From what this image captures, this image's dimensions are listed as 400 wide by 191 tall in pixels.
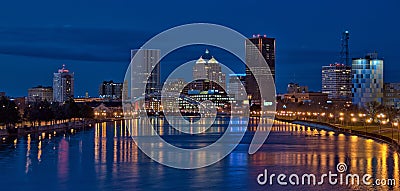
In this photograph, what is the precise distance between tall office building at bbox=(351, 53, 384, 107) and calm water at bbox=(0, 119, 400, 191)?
154ft

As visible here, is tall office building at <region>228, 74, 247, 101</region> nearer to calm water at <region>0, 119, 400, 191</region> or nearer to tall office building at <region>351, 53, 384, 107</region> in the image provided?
tall office building at <region>351, 53, 384, 107</region>

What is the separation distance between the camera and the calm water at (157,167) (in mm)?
17922

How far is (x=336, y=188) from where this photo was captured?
55.0ft

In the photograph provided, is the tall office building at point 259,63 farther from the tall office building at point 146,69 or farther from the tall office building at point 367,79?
the tall office building at point 367,79

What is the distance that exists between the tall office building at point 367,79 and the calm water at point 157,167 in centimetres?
4698

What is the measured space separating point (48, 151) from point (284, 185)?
14.8 meters

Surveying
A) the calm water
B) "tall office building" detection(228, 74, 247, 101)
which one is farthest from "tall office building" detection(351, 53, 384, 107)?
"tall office building" detection(228, 74, 247, 101)

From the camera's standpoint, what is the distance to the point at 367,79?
7706 cm

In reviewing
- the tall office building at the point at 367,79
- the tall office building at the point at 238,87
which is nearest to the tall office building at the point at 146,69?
the tall office building at the point at 238,87

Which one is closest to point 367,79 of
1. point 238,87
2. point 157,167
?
point 157,167

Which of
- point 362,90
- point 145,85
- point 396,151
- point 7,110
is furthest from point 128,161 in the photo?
point 145,85

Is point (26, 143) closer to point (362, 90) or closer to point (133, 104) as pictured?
point (362, 90)

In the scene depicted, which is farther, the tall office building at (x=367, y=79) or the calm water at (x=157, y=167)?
the tall office building at (x=367, y=79)

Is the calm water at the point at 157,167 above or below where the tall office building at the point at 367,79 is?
below
